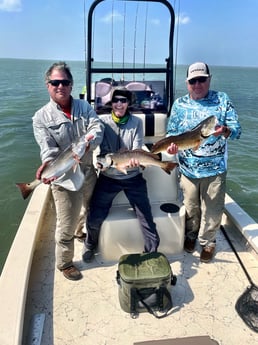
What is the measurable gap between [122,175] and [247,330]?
1.85 m

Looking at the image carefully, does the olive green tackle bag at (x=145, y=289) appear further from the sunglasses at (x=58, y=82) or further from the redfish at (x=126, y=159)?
the sunglasses at (x=58, y=82)

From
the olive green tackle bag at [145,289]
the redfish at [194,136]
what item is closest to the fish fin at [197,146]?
the redfish at [194,136]

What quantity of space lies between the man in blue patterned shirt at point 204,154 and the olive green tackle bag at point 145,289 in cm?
90

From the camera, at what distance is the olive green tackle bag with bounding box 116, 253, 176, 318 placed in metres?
2.89

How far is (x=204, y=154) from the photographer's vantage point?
11.1 ft

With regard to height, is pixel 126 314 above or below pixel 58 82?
below

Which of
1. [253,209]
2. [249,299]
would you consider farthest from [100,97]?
[253,209]

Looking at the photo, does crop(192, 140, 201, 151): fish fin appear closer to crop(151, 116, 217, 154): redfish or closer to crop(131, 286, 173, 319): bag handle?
crop(151, 116, 217, 154): redfish

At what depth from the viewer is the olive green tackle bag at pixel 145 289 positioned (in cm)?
289

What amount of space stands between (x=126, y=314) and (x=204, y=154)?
68.1 inches

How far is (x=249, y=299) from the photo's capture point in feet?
10.1

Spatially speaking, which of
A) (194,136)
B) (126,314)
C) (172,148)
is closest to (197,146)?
(194,136)

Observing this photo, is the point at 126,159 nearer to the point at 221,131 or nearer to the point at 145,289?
the point at 221,131

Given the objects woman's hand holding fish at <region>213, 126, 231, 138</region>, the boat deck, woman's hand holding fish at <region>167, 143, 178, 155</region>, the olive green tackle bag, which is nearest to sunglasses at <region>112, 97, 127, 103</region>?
woman's hand holding fish at <region>167, 143, 178, 155</region>
